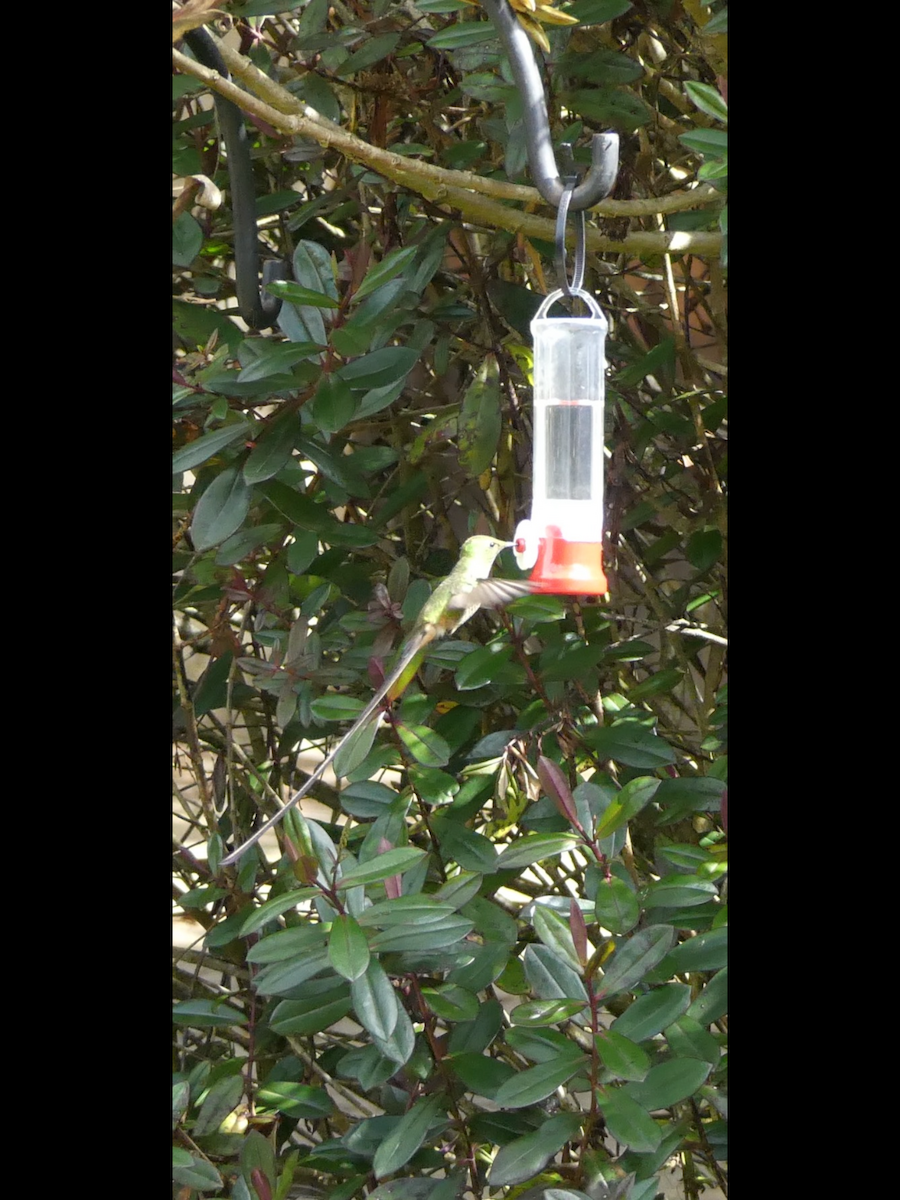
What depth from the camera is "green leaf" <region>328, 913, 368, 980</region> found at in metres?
1.09

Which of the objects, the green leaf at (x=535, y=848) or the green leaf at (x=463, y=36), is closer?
the green leaf at (x=535, y=848)

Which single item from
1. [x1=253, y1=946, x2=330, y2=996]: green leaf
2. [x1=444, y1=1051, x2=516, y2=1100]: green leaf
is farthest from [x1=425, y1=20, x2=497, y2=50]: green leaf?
[x1=444, y1=1051, x2=516, y2=1100]: green leaf

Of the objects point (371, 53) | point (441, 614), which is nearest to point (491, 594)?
point (441, 614)

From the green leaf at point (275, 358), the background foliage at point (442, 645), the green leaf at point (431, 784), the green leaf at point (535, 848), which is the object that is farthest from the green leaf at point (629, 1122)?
the green leaf at point (275, 358)

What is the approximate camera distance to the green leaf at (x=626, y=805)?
1.20 meters

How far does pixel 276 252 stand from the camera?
5.89 ft

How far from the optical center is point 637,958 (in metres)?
1.17

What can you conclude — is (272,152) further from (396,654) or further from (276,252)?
(396,654)

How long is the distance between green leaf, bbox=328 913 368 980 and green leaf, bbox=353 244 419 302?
0.62m

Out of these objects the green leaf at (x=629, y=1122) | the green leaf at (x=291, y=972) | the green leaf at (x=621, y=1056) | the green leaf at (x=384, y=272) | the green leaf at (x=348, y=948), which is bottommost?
the green leaf at (x=629, y=1122)

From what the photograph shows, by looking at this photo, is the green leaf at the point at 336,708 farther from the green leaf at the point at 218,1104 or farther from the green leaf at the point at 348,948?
the green leaf at the point at 218,1104

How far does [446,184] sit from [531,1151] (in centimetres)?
94

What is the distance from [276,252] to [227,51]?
0.48 metres
